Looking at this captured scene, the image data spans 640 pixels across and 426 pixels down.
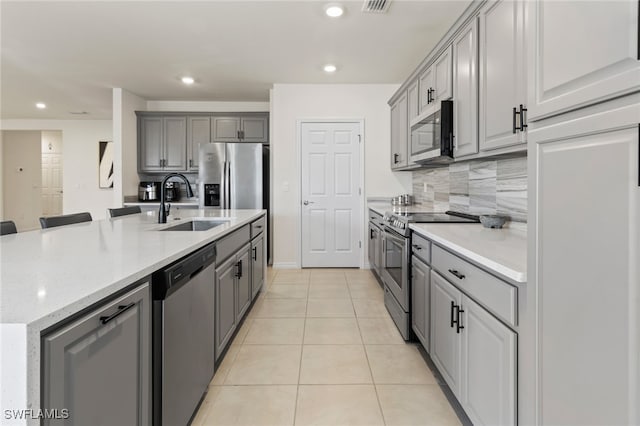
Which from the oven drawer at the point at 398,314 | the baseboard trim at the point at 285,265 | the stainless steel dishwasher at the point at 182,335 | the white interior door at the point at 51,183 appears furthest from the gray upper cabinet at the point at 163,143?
the white interior door at the point at 51,183

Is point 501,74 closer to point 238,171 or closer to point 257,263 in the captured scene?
point 257,263

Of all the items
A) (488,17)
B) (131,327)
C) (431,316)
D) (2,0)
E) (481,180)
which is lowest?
(431,316)

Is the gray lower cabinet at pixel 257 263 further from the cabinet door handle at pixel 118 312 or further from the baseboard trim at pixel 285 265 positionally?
the cabinet door handle at pixel 118 312

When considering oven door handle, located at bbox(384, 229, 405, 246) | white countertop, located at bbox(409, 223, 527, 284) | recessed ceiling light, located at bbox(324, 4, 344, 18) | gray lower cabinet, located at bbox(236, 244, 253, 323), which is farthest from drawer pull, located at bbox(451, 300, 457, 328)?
recessed ceiling light, located at bbox(324, 4, 344, 18)

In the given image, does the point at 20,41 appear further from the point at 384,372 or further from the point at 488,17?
the point at 384,372

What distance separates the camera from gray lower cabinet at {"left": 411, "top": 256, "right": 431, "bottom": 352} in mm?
2043

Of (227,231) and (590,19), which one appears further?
(227,231)

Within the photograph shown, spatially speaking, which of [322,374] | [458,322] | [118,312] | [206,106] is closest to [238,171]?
[206,106]

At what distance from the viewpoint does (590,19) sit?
0.77 m

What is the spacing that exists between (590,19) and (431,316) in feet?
5.19

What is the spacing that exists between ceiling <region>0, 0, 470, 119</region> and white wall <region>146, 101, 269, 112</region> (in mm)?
435

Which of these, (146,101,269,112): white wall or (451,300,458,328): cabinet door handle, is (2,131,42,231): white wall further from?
(451,300,458,328): cabinet door handle

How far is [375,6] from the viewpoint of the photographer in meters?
2.70

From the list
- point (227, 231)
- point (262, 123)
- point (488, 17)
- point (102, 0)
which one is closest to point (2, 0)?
point (102, 0)
